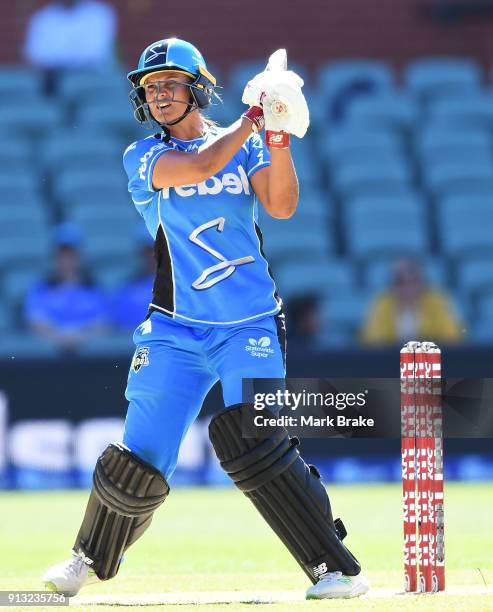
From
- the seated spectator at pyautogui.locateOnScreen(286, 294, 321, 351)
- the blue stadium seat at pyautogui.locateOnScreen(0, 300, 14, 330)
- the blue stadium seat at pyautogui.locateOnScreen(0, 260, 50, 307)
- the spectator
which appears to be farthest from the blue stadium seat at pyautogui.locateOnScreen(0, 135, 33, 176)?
the seated spectator at pyautogui.locateOnScreen(286, 294, 321, 351)

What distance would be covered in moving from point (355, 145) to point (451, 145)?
0.99 metres

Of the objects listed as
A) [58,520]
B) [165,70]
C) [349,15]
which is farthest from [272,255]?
[165,70]

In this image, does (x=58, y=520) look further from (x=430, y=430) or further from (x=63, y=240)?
(x=430, y=430)

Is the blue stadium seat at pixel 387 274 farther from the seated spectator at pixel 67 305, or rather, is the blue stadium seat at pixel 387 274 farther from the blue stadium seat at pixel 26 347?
the blue stadium seat at pixel 26 347

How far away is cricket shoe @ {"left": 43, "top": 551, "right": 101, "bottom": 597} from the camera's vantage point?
566 cm

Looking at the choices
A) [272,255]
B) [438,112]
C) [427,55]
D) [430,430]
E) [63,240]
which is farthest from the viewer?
[427,55]

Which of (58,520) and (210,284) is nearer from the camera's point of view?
Result: (210,284)

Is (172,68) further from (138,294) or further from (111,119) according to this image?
(111,119)

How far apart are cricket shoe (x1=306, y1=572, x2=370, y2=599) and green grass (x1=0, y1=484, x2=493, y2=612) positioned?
87 mm

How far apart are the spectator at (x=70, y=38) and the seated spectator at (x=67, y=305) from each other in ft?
14.9

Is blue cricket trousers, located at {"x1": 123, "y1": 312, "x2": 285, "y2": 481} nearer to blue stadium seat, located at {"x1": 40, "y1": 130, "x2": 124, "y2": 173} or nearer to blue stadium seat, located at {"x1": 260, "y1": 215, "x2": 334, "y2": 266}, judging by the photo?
blue stadium seat, located at {"x1": 260, "y1": 215, "x2": 334, "y2": 266}

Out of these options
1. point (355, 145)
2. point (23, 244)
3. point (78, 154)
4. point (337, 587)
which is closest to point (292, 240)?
point (355, 145)

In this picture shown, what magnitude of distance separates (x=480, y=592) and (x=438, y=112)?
35.0ft

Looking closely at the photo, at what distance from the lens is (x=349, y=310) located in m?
13.3
